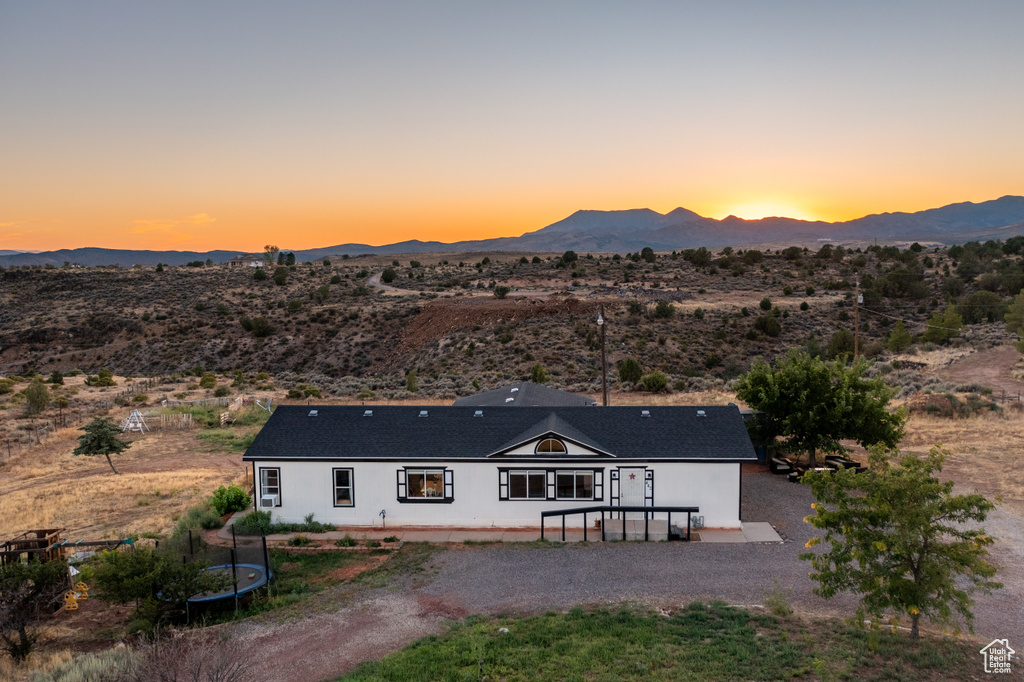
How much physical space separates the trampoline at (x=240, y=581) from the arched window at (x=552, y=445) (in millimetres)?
8422

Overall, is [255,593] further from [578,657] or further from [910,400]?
[910,400]

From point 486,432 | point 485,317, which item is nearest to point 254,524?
point 486,432

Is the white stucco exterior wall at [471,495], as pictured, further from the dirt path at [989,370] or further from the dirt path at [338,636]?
the dirt path at [989,370]

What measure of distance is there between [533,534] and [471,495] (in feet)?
7.51

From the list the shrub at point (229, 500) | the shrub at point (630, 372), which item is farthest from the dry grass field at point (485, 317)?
the shrub at point (229, 500)

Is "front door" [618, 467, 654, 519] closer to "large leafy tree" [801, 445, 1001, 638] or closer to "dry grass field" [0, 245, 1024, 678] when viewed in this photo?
"large leafy tree" [801, 445, 1001, 638]

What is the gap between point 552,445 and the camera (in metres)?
20.7

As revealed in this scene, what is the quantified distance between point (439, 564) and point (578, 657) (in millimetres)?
6520

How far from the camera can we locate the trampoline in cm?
1533

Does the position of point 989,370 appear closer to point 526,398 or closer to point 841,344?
point 841,344

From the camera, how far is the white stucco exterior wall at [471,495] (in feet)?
67.2

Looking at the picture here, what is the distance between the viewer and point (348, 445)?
2133cm

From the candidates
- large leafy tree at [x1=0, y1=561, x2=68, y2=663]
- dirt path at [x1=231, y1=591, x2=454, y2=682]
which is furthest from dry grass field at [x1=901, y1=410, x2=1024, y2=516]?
large leafy tree at [x1=0, y1=561, x2=68, y2=663]

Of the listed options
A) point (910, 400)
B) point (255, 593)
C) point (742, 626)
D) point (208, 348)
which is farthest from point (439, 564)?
point (208, 348)
